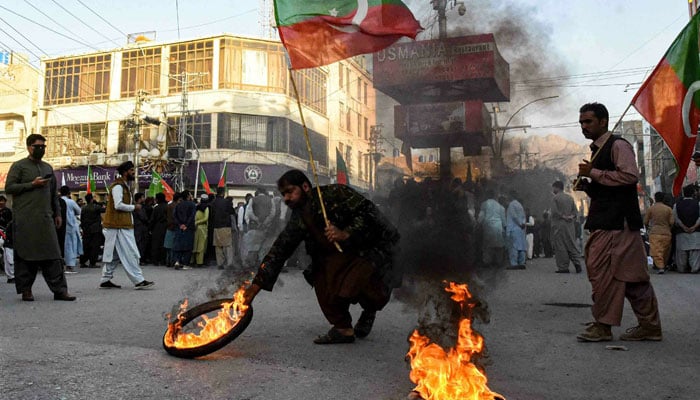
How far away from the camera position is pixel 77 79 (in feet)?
118

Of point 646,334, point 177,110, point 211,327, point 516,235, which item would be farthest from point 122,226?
point 177,110

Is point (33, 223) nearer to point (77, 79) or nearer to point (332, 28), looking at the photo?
point (332, 28)

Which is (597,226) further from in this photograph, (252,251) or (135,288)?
(252,251)

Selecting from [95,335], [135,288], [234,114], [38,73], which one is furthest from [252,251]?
[38,73]

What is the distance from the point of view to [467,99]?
5.11 meters

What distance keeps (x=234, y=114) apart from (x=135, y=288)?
25633 mm

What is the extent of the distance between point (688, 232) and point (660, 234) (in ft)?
1.65

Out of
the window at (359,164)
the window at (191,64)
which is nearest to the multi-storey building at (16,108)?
the window at (191,64)

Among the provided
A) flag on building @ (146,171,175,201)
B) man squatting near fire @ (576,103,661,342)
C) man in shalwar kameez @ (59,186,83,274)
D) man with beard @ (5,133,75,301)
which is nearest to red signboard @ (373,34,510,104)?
man squatting near fire @ (576,103,661,342)

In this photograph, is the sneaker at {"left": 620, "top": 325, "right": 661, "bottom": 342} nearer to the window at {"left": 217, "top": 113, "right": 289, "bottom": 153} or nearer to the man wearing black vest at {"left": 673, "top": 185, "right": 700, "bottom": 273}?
the man wearing black vest at {"left": 673, "top": 185, "right": 700, "bottom": 273}

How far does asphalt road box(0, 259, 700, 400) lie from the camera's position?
9.38 feet

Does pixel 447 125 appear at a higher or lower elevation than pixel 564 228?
higher

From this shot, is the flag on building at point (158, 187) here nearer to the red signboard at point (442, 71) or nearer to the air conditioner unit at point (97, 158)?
the red signboard at point (442, 71)

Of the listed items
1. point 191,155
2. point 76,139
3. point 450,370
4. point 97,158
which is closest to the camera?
point 450,370
